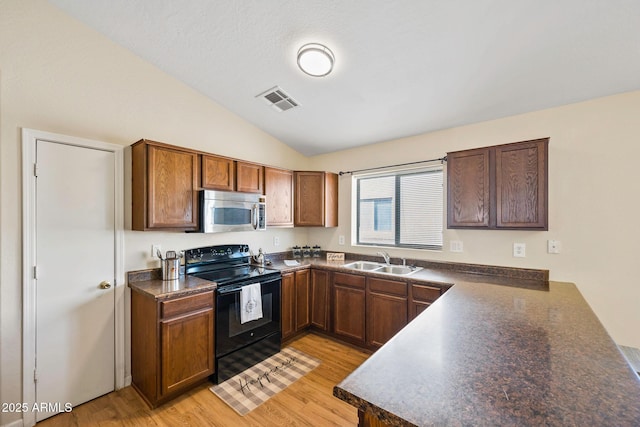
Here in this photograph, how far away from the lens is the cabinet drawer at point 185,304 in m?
2.04

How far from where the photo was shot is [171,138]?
8.81 ft

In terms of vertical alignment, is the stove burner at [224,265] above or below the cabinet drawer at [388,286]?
above

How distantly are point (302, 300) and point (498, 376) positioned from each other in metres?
2.55

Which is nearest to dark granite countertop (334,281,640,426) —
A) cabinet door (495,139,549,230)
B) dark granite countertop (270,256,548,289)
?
dark granite countertop (270,256,548,289)

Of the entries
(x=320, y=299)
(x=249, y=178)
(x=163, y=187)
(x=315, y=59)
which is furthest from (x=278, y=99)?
(x=320, y=299)

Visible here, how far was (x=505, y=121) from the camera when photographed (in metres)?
2.58

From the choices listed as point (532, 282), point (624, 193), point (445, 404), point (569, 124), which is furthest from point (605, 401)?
point (569, 124)

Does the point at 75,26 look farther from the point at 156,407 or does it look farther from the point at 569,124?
the point at 569,124

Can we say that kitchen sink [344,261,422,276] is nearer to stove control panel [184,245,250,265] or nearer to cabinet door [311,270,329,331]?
cabinet door [311,270,329,331]

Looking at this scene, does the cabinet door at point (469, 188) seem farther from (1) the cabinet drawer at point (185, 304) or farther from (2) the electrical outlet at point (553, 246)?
(1) the cabinet drawer at point (185, 304)

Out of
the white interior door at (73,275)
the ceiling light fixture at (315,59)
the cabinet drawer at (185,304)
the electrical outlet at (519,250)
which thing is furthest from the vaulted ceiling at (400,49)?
the cabinet drawer at (185,304)

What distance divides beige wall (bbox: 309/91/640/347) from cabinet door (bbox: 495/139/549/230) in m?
0.29

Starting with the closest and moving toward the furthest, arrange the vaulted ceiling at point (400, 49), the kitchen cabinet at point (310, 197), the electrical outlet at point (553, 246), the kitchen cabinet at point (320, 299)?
the vaulted ceiling at point (400, 49) < the electrical outlet at point (553, 246) < the kitchen cabinet at point (320, 299) < the kitchen cabinet at point (310, 197)

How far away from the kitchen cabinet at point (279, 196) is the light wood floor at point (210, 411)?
5.98ft
